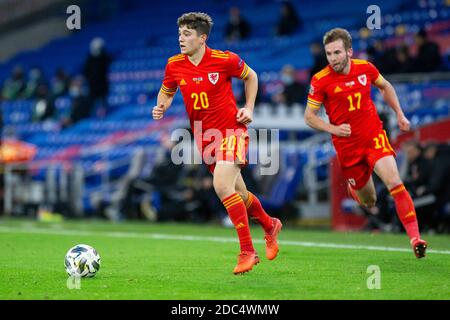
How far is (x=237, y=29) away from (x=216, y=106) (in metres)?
17.1

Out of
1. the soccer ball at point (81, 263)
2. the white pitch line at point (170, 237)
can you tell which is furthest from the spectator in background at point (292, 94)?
the soccer ball at point (81, 263)

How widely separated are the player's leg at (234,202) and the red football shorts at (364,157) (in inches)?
69.6

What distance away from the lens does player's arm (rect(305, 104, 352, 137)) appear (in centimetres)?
980

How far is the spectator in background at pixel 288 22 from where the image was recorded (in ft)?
83.1

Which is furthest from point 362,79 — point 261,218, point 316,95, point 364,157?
point 261,218

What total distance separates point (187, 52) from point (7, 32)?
87.8 feet

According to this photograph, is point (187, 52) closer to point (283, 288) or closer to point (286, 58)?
point (283, 288)

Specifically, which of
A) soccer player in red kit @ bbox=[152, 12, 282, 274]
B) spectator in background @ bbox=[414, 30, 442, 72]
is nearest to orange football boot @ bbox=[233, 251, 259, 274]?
soccer player in red kit @ bbox=[152, 12, 282, 274]

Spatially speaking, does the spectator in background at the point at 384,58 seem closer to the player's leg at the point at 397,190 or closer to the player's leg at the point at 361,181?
the player's leg at the point at 361,181

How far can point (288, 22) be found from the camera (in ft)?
83.7

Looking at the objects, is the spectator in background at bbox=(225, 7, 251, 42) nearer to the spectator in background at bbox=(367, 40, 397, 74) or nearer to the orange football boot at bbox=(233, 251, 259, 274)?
the spectator in background at bbox=(367, 40, 397, 74)

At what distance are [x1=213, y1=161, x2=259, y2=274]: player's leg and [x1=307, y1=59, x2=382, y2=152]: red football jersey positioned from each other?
5.09 ft

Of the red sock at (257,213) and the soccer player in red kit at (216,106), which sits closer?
the soccer player in red kit at (216,106)

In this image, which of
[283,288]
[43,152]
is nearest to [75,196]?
[43,152]
